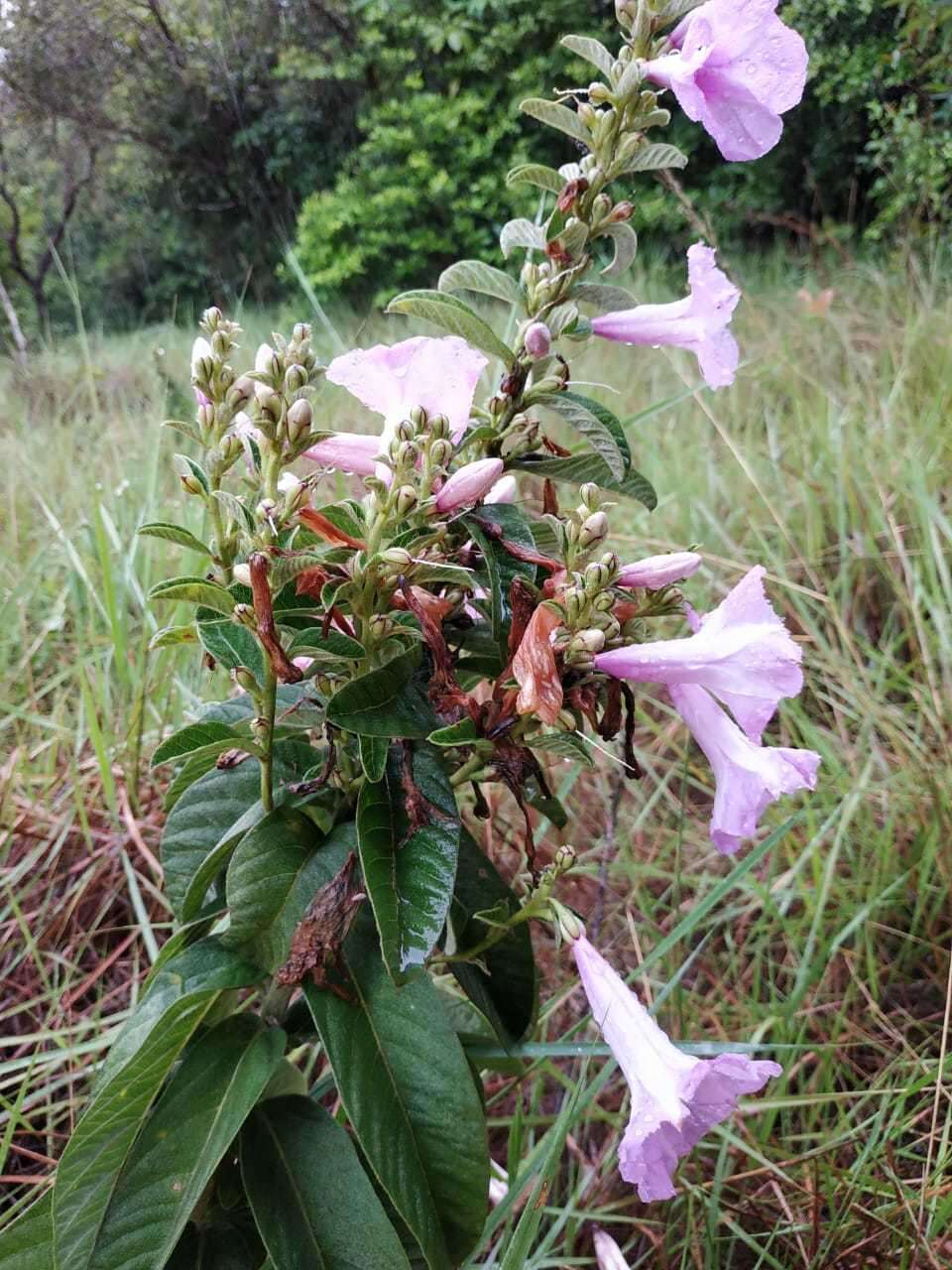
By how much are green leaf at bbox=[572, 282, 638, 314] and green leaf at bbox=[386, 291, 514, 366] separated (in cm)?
7

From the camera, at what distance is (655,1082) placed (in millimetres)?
582

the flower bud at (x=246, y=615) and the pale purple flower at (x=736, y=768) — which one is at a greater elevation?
the flower bud at (x=246, y=615)

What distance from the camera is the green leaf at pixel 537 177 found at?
664mm

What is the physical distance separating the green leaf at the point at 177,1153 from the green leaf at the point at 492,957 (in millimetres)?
146

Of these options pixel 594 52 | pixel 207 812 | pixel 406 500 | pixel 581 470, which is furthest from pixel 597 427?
pixel 207 812

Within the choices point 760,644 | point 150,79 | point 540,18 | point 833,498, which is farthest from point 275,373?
point 540,18

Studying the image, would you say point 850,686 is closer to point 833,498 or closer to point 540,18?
point 833,498

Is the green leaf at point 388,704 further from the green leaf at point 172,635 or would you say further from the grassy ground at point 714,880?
the grassy ground at point 714,880

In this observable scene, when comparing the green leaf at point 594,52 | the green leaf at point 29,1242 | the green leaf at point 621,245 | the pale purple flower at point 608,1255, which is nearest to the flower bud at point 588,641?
the green leaf at point 621,245

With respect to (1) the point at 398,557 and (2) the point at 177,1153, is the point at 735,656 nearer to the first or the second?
(1) the point at 398,557

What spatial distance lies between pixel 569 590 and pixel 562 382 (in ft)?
0.55

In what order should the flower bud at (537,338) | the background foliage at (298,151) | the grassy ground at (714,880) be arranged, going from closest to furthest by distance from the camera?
the flower bud at (537,338) < the grassy ground at (714,880) < the background foliage at (298,151)

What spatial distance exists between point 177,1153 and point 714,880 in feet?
3.15

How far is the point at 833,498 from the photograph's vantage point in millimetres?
1958
